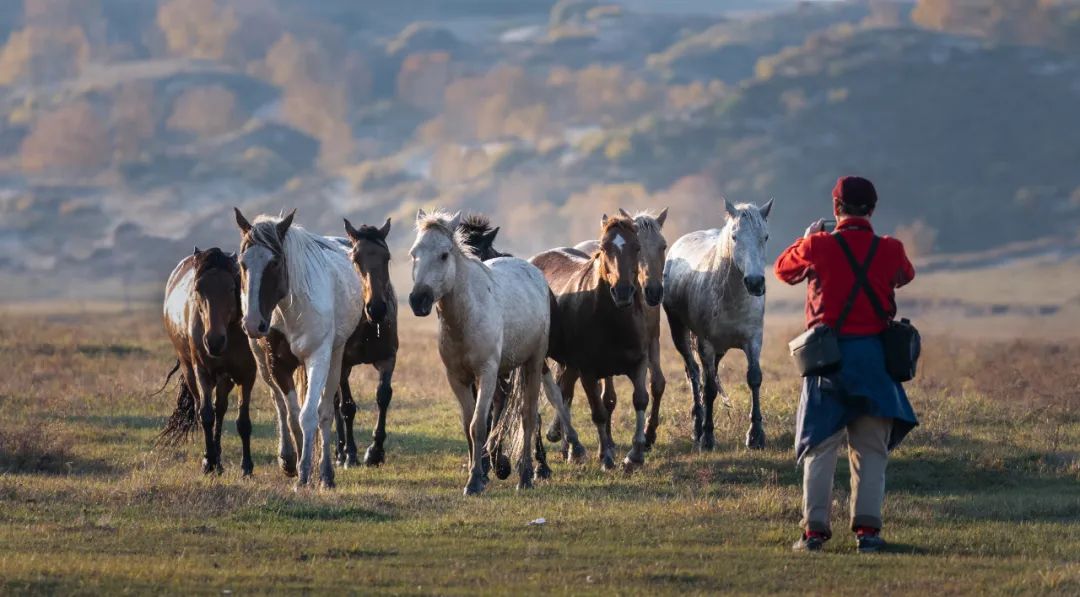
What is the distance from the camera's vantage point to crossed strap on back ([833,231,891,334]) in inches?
356

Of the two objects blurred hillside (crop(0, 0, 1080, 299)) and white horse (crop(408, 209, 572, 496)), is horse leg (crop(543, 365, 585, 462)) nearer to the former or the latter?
white horse (crop(408, 209, 572, 496))

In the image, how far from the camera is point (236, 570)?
8703mm

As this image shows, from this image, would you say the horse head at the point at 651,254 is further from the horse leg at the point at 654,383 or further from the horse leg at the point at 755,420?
the horse leg at the point at 755,420

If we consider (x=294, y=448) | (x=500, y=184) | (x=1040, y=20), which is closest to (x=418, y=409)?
(x=294, y=448)

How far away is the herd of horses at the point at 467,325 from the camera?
39.2ft

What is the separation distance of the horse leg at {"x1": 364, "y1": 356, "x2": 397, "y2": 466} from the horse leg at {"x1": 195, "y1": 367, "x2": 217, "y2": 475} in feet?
5.59

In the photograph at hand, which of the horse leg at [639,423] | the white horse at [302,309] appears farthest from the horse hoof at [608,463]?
the white horse at [302,309]

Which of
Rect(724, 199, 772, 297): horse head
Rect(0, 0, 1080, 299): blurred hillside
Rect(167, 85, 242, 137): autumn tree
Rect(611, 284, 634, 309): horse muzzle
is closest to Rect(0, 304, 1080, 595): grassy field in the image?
Rect(611, 284, 634, 309): horse muzzle

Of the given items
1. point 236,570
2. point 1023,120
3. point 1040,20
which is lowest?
point 236,570

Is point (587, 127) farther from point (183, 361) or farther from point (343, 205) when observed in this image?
point (183, 361)

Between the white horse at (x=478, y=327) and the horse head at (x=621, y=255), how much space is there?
2.33 feet

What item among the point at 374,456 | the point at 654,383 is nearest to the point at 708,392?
the point at 654,383

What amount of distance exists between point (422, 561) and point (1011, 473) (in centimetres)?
653

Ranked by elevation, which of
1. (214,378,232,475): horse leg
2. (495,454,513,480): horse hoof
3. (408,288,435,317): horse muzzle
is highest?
(408,288,435,317): horse muzzle
